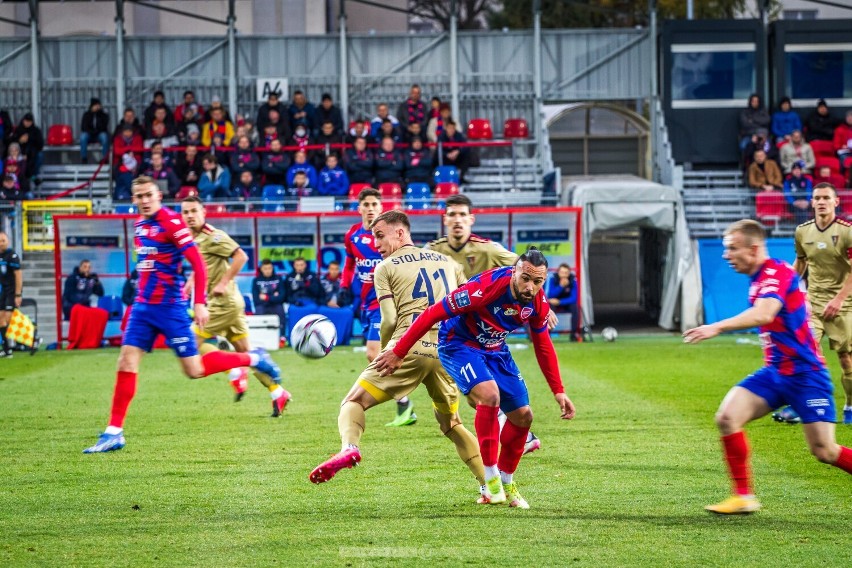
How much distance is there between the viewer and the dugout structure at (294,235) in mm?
22406

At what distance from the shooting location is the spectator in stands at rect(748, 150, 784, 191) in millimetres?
25297

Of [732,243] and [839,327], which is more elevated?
[732,243]

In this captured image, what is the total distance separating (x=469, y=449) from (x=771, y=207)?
18473mm

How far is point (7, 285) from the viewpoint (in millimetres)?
19938

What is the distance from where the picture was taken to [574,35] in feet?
97.2

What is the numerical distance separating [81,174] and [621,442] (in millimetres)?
20874

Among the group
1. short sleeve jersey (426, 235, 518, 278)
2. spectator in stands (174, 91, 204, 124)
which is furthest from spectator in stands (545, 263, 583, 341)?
short sleeve jersey (426, 235, 518, 278)

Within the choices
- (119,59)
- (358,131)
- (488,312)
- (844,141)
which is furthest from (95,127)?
(488,312)

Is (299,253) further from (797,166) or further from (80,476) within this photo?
(80,476)

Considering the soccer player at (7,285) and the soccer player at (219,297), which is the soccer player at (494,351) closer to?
the soccer player at (219,297)

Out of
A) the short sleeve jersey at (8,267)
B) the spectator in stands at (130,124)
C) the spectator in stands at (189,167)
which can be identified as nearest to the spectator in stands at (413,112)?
the spectator in stands at (189,167)

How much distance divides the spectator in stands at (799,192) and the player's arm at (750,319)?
59.0 ft

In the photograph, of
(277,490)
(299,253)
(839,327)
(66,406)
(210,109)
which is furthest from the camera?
(210,109)

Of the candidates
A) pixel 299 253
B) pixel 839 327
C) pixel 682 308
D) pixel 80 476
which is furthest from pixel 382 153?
pixel 80 476
